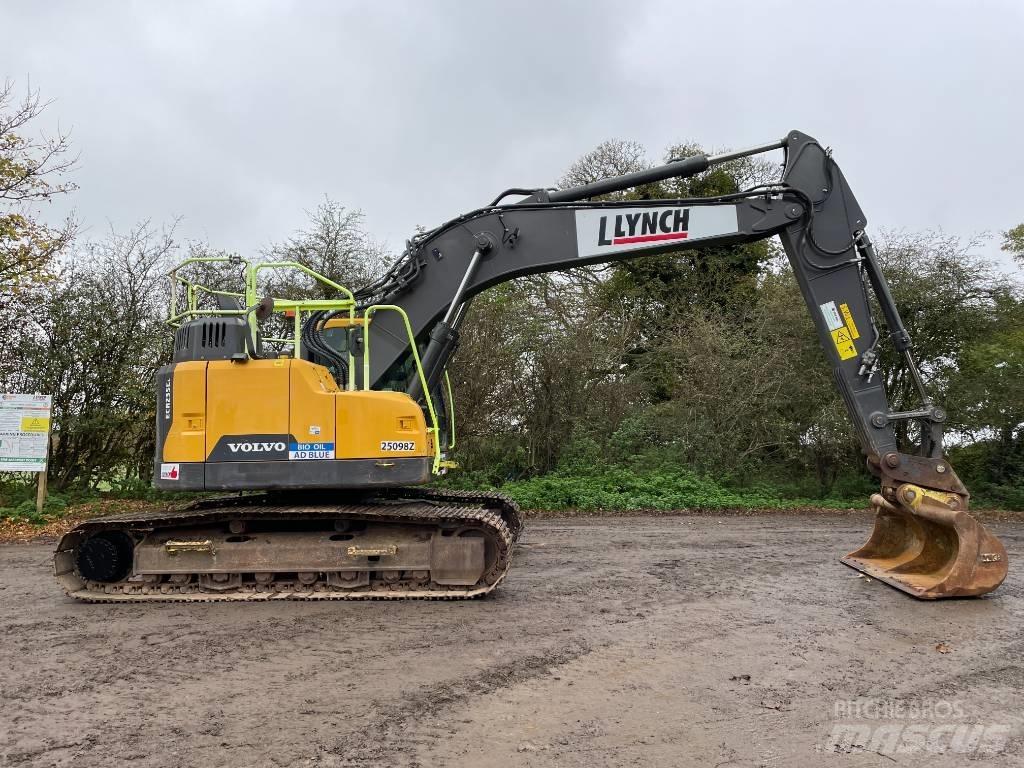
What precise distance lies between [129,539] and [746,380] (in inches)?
457

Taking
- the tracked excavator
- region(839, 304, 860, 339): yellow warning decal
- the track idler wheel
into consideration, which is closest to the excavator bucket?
the tracked excavator

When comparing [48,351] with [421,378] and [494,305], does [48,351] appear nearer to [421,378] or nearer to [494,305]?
[494,305]

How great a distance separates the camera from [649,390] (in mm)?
15891

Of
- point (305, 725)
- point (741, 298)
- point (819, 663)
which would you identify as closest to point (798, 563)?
point (819, 663)

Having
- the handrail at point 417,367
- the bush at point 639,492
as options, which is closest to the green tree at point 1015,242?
the bush at point 639,492

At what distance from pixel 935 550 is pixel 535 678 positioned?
14.4 feet

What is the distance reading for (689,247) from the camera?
716cm

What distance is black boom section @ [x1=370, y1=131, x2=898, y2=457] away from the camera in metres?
6.94

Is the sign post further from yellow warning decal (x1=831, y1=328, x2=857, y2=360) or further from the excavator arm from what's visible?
yellow warning decal (x1=831, y1=328, x2=857, y2=360)

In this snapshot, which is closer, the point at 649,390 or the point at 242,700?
the point at 242,700

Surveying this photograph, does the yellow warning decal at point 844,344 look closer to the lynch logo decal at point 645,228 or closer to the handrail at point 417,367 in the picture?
the lynch logo decal at point 645,228

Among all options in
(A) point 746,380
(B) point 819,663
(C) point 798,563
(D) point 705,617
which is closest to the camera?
(B) point 819,663

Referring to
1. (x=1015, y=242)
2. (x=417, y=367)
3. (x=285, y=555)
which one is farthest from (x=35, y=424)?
(x=1015, y=242)

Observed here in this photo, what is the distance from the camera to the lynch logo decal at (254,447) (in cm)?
623
